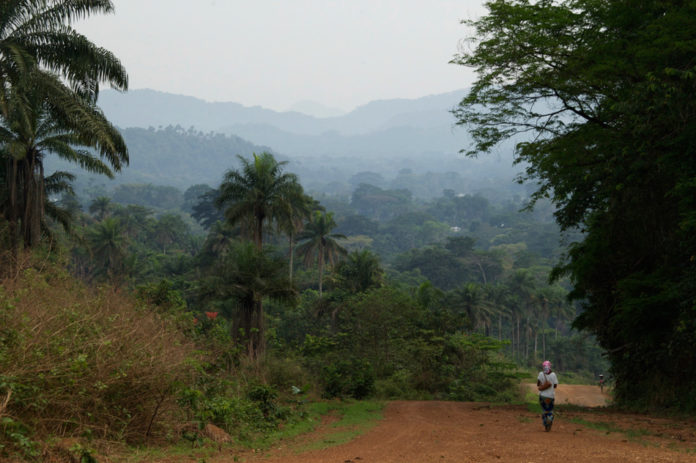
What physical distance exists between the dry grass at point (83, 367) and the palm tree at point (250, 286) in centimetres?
1318

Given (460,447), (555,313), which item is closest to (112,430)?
(460,447)

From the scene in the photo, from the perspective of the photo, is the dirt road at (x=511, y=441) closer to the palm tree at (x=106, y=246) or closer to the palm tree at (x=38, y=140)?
the palm tree at (x=38, y=140)

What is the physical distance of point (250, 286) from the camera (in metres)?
23.3

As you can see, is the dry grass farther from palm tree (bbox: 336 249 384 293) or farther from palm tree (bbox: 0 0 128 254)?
palm tree (bbox: 336 249 384 293)

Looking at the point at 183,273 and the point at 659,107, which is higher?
the point at 659,107

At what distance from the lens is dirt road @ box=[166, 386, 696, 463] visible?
27.3ft

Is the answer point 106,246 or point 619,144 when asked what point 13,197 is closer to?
point 619,144

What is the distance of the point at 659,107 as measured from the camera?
1279 cm

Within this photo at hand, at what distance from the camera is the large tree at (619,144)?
1303cm

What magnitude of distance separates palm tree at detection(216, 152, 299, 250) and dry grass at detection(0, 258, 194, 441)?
23742 millimetres

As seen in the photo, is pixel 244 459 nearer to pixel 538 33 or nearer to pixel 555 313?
pixel 538 33

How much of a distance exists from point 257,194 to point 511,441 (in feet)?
84.2

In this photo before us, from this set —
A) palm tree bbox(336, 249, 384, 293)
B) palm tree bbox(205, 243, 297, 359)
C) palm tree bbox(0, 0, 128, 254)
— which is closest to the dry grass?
palm tree bbox(0, 0, 128, 254)

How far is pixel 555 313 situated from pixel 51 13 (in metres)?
65.4
